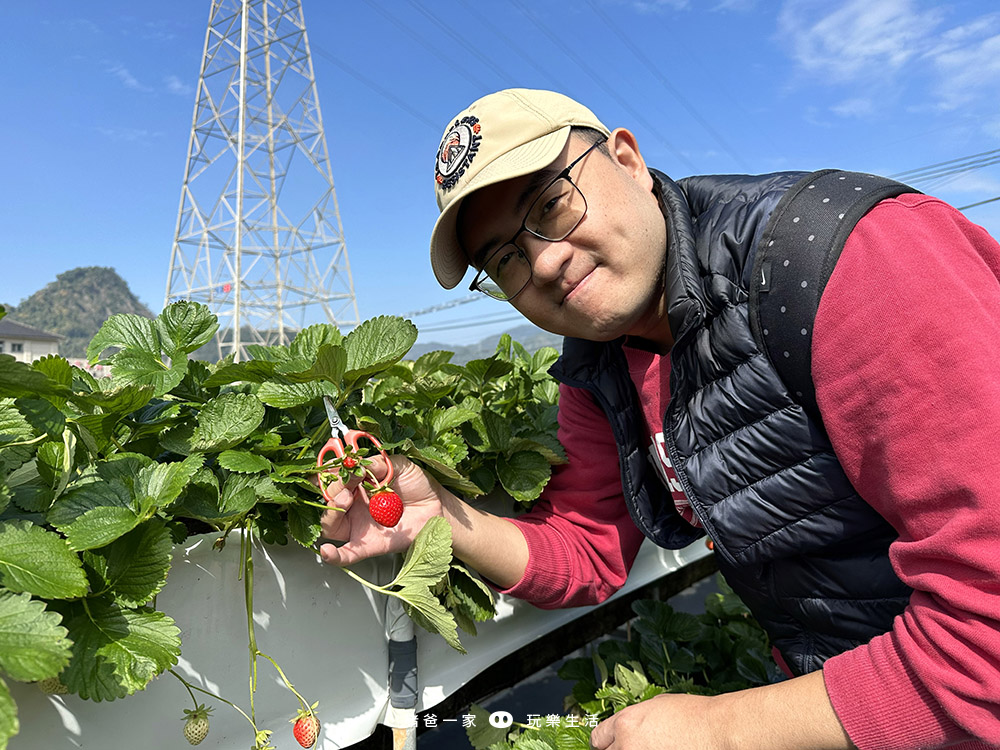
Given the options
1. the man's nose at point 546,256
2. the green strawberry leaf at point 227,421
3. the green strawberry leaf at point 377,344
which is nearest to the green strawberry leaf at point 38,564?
the green strawberry leaf at point 227,421

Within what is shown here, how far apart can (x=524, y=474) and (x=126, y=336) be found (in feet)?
2.04

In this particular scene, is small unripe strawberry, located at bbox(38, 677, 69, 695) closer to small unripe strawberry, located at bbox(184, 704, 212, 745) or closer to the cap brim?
small unripe strawberry, located at bbox(184, 704, 212, 745)

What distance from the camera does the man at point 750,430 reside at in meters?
0.59

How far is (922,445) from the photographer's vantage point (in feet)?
1.96

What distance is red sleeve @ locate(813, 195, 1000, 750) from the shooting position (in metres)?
0.57

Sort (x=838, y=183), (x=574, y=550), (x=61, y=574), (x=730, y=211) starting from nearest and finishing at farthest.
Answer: (x=61, y=574) → (x=838, y=183) → (x=730, y=211) → (x=574, y=550)

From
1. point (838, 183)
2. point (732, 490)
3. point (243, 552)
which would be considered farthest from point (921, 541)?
point (243, 552)

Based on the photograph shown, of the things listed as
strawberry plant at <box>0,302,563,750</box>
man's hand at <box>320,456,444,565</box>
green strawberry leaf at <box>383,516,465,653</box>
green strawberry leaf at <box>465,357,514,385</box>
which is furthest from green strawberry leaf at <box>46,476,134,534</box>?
green strawberry leaf at <box>465,357,514,385</box>

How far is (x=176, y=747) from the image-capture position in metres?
0.69

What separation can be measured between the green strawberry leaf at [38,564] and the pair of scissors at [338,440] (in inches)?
9.8

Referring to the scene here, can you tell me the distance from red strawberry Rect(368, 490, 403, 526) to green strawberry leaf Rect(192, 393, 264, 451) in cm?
16

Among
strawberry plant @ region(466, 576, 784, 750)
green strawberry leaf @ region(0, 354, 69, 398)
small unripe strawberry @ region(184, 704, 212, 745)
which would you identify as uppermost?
green strawberry leaf @ region(0, 354, 69, 398)

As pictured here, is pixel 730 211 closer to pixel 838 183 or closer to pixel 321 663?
pixel 838 183

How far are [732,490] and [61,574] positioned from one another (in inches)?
29.7
